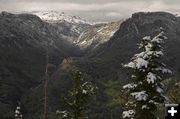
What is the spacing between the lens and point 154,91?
106ft

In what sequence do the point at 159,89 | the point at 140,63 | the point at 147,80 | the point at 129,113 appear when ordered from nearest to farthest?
the point at 147,80 → the point at 140,63 → the point at 159,89 → the point at 129,113

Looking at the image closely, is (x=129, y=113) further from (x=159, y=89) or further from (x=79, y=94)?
(x=79, y=94)

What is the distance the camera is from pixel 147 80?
102ft

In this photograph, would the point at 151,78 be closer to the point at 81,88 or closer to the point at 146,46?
the point at 146,46

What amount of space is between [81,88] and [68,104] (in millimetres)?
2067

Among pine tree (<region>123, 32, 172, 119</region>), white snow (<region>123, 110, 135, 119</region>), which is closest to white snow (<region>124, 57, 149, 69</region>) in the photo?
pine tree (<region>123, 32, 172, 119</region>)

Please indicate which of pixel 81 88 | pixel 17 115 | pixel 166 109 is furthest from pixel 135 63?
pixel 17 115

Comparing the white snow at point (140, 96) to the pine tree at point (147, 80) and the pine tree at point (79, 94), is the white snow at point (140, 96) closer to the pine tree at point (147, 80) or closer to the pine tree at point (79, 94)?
the pine tree at point (147, 80)

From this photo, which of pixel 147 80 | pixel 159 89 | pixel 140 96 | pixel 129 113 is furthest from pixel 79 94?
pixel 147 80

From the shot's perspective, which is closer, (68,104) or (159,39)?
(159,39)

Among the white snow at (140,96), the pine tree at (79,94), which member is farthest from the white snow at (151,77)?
the pine tree at (79,94)

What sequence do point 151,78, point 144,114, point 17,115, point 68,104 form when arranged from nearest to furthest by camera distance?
point 151,78 → point 144,114 → point 68,104 → point 17,115

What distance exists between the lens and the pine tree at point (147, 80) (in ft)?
104

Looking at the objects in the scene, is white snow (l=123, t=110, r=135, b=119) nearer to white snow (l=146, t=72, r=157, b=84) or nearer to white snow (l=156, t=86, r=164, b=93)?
white snow (l=156, t=86, r=164, b=93)
